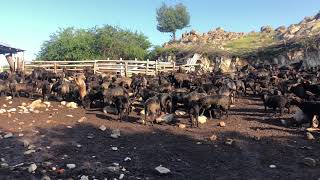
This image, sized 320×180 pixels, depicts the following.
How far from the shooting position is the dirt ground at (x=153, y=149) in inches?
498

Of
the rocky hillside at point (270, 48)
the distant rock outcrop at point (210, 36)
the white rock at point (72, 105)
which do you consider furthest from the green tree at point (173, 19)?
the white rock at point (72, 105)

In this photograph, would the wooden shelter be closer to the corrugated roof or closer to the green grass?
the corrugated roof

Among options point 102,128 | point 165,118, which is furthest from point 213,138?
point 102,128

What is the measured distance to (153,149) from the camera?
585 inches

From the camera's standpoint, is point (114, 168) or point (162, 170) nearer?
point (162, 170)

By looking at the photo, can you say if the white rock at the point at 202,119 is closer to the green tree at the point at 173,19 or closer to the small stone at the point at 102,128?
the small stone at the point at 102,128

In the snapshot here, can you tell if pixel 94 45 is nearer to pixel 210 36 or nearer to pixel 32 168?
pixel 210 36

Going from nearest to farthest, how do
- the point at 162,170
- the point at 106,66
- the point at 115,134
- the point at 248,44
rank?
the point at 162,170 → the point at 115,134 → the point at 106,66 → the point at 248,44

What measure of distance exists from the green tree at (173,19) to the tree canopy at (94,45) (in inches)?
736

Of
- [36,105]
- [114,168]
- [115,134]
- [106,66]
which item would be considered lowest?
[114,168]

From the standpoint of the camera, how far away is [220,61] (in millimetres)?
54500

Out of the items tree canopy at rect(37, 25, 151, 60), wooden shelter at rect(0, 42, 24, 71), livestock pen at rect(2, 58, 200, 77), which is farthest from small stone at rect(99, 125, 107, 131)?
tree canopy at rect(37, 25, 151, 60)

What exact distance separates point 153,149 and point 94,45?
55008 mm

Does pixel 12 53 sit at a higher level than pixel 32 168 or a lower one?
higher
